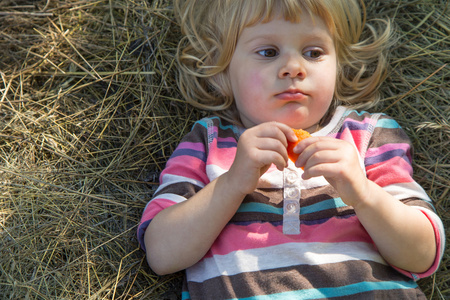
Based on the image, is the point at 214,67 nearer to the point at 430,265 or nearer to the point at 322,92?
the point at 322,92

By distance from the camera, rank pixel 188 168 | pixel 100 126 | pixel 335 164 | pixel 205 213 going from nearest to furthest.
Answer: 1. pixel 335 164
2. pixel 205 213
3. pixel 188 168
4. pixel 100 126

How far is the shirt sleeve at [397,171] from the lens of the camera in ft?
7.68

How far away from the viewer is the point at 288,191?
236 centimetres

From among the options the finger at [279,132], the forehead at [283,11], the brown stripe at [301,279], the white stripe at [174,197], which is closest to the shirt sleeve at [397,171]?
the brown stripe at [301,279]

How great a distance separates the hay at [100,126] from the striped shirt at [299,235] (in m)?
0.28

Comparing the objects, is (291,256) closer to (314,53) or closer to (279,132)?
(279,132)

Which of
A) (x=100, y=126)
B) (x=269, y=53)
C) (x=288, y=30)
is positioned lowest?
(x=100, y=126)

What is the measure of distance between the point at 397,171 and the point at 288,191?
0.52m

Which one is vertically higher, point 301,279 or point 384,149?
point 384,149

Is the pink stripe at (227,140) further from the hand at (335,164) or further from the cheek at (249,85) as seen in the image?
the hand at (335,164)

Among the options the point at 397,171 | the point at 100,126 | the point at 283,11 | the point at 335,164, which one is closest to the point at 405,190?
the point at 397,171

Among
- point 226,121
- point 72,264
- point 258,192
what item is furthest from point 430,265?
point 72,264

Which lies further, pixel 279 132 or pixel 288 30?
pixel 288 30

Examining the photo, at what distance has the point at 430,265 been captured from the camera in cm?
233
